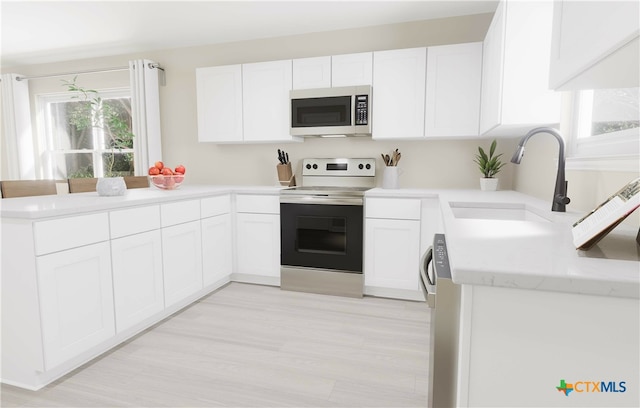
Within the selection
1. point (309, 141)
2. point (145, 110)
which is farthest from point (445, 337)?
point (145, 110)

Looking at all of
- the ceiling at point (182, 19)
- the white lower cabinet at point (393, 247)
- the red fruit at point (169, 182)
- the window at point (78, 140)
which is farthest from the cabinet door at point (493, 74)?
the window at point (78, 140)

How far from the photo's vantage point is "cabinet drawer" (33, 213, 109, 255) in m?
1.70

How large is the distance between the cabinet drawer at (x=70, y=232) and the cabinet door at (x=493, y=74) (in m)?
2.33

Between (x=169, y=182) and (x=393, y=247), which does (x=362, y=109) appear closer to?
(x=393, y=247)

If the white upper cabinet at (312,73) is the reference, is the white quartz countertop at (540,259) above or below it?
below

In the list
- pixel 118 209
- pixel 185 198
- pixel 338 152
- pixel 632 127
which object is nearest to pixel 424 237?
pixel 338 152

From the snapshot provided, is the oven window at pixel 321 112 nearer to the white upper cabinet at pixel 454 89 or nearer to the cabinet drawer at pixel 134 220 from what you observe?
the white upper cabinet at pixel 454 89

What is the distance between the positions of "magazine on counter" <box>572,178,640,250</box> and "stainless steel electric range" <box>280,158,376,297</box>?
2091 millimetres

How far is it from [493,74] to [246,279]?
261 centimetres

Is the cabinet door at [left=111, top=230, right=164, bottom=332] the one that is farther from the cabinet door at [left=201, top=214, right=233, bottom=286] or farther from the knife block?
the knife block

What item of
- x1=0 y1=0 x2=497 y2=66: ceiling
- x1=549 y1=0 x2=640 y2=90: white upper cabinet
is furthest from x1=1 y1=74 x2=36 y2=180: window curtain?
x1=549 y1=0 x2=640 y2=90: white upper cabinet

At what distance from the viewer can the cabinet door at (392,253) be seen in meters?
2.89

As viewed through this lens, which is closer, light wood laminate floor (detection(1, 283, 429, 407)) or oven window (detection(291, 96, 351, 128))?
light wood laminate floor (detection(1, 283, 429, 407))

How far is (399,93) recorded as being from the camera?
10.1 feet
